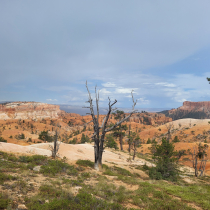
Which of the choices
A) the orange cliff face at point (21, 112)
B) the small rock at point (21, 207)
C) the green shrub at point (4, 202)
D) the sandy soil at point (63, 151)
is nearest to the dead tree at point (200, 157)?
the sandy soil at point (63, 151)

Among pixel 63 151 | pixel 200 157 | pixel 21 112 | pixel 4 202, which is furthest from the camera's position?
pixel 21 112

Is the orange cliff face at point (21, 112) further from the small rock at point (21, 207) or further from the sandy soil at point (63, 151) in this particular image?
the small rock at point (21, 207)

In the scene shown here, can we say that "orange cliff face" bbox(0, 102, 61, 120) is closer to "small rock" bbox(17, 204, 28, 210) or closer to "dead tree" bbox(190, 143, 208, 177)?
"dead tree" bbox(190, 143, 208, 177)

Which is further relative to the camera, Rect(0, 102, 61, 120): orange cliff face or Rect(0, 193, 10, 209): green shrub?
Rect(0, 102, 61, 120): orange cliff face

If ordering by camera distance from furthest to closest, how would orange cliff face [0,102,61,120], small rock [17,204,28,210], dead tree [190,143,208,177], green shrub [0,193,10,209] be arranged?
orange cliff face [0,102,61,120]
dead tree [190,143,208,177]
small rock [17,204,28,210]
green shrub [0,193,10,209]

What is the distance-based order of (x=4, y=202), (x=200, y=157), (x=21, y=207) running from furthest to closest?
(x=200, y=157) < (x=21, y=207) < (x=4, y=202)

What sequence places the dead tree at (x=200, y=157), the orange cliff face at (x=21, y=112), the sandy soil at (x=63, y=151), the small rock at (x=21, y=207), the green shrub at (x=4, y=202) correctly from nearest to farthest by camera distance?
the green shrub at (x=4, y=202)
the small rock at (x=21, y=207)
the sandy soil at (x=63, y=151)
the dead tree at (x=200, y=157)
the orange cliff face at (x=21, y=112)

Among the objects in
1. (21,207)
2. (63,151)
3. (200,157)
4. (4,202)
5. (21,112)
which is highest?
(21,112)

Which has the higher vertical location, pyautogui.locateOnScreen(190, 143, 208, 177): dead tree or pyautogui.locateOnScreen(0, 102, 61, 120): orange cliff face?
pyautogui.locateOnScreen(0, 102, 61, 120): orange cliff face

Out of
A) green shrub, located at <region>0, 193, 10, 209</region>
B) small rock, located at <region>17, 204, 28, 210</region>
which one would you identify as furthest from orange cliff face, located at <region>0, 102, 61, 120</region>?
small rock, located at <region>17, 204, 28, 210</region>

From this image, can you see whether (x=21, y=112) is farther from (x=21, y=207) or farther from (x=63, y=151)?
(x=21, y=207)

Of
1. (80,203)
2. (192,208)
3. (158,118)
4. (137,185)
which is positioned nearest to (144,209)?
(192,208)

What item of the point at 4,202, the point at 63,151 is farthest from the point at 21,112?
the point at 4,202

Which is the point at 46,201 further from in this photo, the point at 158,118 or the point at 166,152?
the point at 158,118
